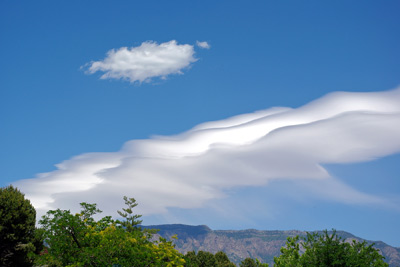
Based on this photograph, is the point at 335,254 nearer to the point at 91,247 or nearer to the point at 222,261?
the point at 91,247

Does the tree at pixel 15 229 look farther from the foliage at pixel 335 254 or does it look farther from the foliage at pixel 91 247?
the foliage at pixel 335 254

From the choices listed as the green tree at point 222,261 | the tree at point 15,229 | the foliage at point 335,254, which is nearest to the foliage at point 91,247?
the tree at point 15,229

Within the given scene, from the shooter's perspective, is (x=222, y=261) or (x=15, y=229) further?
(x=222, y=261)

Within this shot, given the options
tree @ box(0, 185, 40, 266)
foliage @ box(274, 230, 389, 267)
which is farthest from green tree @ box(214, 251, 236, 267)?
foliage @ box(274, 230, 389, 267)

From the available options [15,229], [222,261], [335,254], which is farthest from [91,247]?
[222,261]

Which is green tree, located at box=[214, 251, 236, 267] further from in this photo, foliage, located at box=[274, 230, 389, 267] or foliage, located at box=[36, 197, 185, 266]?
foliage, located at box=[274, 230, 389, 267]

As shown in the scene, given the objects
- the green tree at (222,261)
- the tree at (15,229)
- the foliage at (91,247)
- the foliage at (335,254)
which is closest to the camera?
the foliage at (335,254)

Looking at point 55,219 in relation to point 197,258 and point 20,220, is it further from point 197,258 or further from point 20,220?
point 197,258

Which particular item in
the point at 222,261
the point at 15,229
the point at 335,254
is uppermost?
the point at 15,229

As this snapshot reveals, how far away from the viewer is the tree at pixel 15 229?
3925 cm

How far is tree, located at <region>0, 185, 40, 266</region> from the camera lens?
39.2 m

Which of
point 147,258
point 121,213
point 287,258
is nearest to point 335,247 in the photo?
point 287,258

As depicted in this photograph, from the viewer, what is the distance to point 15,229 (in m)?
39.8

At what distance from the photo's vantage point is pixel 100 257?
3400cm
